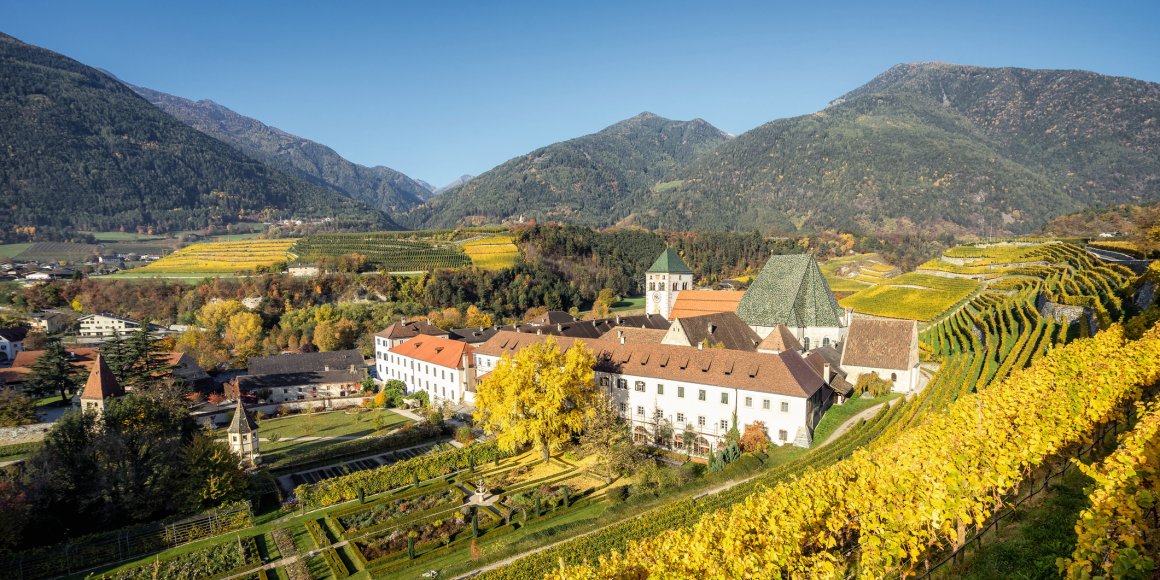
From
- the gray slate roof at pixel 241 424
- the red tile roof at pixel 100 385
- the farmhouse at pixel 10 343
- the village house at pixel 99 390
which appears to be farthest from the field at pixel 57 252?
the gray slate roof at pixel 241 424

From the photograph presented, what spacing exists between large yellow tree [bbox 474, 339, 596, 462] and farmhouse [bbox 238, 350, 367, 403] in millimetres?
35503

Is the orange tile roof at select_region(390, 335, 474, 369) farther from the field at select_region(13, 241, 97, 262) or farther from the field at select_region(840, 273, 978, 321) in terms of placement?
the field at select_region(13, 241, 97, 262)

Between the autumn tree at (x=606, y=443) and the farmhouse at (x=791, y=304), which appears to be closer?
the autumn tree at (x=606, y=443)

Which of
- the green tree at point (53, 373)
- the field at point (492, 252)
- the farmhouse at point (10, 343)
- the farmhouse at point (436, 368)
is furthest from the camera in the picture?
the field at point (492, 252)

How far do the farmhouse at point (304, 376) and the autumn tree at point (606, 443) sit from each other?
40753 millimetres

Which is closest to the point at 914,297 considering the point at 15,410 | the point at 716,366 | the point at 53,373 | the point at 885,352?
the point at 885,352

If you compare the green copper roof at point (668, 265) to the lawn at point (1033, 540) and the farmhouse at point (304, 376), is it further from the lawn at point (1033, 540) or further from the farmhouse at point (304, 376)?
the lawn at point (1033, 540)

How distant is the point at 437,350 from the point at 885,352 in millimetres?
45726

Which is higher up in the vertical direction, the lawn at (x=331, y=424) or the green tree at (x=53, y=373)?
the green tree at (x=53, y=373)

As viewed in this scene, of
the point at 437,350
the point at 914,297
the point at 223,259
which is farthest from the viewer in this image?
the point at 223,259

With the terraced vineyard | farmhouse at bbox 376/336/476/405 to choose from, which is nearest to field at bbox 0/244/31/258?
farmhouse at bbox 376/336/476/405

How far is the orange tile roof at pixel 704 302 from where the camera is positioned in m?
64.4

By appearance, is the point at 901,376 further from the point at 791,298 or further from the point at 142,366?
the point at 142,366

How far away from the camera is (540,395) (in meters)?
38.8
